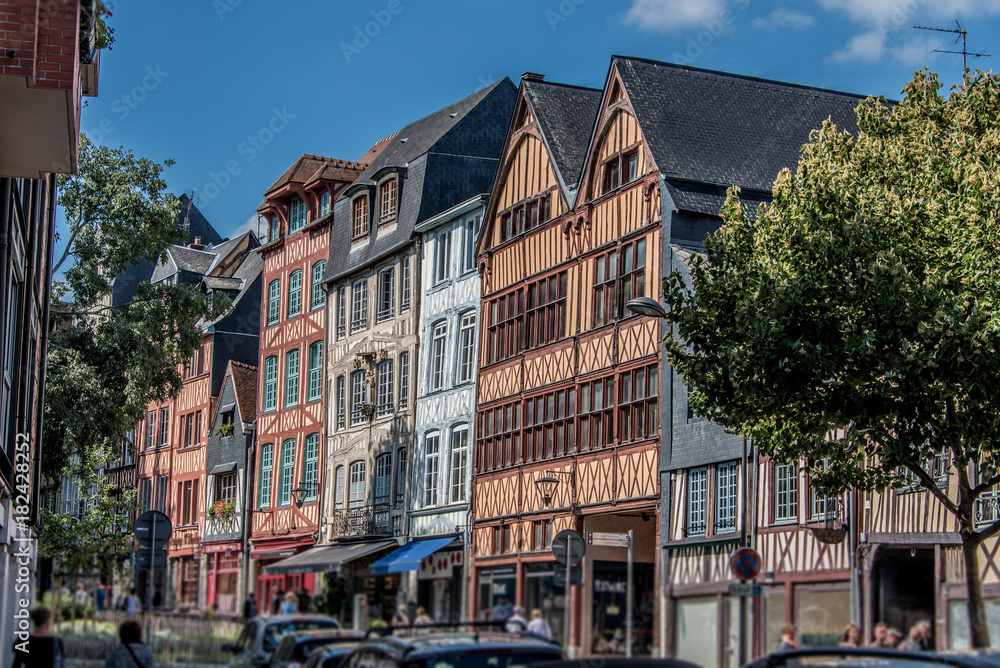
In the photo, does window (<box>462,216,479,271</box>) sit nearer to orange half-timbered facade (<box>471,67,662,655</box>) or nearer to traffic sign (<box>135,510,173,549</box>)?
orange half-timbered facade (<box>471,67,662,655</box>)

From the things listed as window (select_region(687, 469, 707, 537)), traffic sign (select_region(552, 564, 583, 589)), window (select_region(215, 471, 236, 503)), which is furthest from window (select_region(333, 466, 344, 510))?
traffic sign (select_region(552, 564, 583, 589))

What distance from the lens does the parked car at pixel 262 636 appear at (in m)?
15.0

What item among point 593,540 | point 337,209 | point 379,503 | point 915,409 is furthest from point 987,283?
point 337,209

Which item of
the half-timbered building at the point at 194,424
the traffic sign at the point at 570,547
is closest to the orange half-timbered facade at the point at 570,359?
the traffic sign at the point at 570,547

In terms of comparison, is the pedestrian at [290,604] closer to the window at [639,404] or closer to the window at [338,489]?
the window at [639,404]

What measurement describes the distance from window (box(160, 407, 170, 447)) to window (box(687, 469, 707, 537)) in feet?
104

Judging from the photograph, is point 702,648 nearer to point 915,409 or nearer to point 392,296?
point 915,409

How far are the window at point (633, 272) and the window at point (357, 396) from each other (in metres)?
13.0

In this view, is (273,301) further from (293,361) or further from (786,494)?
(786,494)

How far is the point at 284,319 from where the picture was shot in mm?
48000

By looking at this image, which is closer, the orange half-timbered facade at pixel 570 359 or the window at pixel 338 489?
the orange half-timbered facade at pixel 570 359

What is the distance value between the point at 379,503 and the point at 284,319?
9431 millimetres

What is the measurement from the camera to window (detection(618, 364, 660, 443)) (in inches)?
1185

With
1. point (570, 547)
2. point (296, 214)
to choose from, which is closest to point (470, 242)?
point (296, 214)
